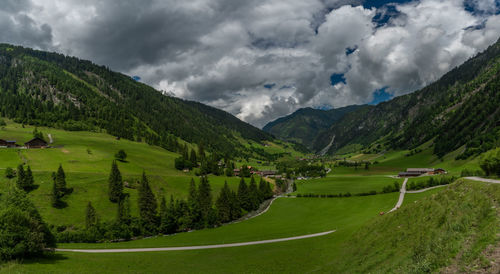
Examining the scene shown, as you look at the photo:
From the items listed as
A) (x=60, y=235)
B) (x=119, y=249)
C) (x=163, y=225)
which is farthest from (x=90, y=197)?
(x=119, y=249)

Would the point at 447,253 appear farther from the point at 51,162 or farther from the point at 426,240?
the point at 51,162

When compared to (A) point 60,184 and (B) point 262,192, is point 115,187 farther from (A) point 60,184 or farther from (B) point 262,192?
(B) point 262,192

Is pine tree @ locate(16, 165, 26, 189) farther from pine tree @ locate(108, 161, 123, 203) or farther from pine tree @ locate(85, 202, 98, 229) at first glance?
pine tree @ locate(85, 202, 98, 229)

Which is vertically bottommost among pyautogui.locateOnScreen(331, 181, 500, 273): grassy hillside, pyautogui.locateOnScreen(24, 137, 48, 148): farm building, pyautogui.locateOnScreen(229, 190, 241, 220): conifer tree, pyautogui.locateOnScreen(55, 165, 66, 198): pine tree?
pyautogui.locateOnScreen(229, 190, 241, 220): conifer tree

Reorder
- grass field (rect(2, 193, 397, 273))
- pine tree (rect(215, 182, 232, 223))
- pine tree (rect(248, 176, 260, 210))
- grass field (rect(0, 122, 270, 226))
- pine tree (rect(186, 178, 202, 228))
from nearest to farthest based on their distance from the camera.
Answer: grass field (rect(2, 193, 397, 273))
grass field (rect(0, 122, 270, 226))
pine tree (rect(186, 178, 202, 228))
pine tree (rect(215, 182, 232, 223))
pine tree (rect(248, 176, 260, 210))

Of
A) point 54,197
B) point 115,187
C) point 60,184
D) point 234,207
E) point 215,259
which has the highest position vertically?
point 60,184

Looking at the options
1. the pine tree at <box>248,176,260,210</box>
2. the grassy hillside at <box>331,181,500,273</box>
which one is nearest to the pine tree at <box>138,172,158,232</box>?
the pine tree at <box>248,176,260,210</box>

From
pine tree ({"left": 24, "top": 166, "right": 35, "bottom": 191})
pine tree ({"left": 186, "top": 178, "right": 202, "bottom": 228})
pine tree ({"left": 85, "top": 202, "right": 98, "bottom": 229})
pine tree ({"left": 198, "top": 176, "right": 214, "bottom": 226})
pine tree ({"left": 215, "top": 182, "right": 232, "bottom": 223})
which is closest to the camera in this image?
pine tree ({"left": 85, "top": 202, "right": 98, "bottom": 229})

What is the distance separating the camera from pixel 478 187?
29.9m

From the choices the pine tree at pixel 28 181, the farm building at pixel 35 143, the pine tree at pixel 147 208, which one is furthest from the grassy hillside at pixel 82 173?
the farm building at pixel 35 143

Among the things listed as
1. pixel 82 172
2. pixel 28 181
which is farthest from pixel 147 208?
pixel 82 172

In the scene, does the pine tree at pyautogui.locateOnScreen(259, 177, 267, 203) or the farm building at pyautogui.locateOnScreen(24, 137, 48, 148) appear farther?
the farm building at pyautogui.locateOnScreen(24, 137, 48, 148)

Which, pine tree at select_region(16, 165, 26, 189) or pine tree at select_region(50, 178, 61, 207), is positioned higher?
pine tree at select_region(16, 165, 26, 189)

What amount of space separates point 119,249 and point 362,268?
51348 millimetres
